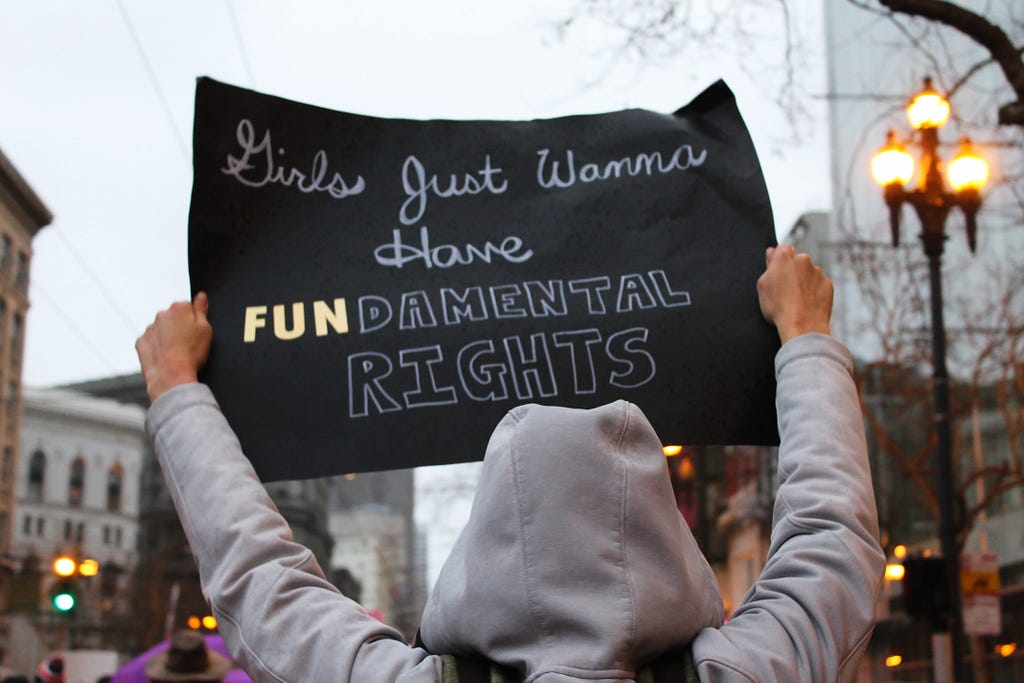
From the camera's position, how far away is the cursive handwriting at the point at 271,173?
8.80 feet

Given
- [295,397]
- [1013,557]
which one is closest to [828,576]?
[295,397]

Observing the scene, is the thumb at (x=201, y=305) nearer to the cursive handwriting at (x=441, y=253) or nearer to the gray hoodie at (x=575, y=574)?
the cursive handwriting at (x=441, y=253)

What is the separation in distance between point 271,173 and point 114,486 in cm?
7306

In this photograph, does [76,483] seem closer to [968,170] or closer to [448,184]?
[968,170]

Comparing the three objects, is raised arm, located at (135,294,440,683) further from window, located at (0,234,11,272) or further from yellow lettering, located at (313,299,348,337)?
window, located at (0,234,11,272)

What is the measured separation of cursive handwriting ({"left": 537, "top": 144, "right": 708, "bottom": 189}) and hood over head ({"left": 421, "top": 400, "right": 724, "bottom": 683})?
103 cm

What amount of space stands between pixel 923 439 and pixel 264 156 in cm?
3486

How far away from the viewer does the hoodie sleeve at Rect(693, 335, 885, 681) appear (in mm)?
1728

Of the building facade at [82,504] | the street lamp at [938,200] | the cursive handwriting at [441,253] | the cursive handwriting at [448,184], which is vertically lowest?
the cursive handwriting at [441,253]

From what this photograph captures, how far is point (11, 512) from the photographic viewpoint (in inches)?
1967

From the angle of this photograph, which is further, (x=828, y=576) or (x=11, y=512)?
(x=11, y=512)

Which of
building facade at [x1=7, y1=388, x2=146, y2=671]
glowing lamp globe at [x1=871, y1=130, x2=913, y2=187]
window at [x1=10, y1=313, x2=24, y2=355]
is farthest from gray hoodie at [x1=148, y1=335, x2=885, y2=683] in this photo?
building facade at [x1=7, y1=388, x2=146, y2=671]

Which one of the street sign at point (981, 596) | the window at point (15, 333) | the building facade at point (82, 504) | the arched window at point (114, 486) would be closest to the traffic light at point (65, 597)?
the street sign at point (981, 596)

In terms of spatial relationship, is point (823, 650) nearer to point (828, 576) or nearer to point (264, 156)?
point (828, 576)
